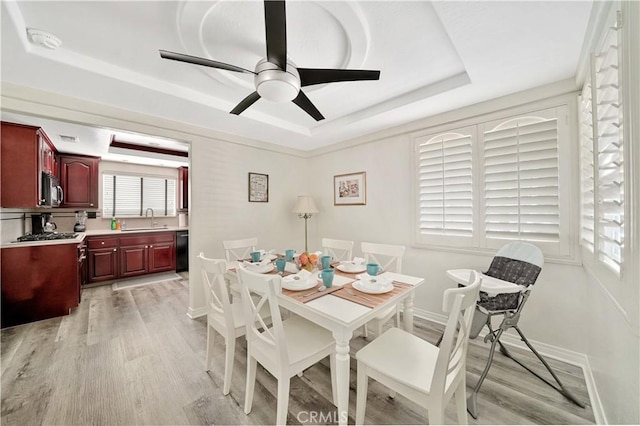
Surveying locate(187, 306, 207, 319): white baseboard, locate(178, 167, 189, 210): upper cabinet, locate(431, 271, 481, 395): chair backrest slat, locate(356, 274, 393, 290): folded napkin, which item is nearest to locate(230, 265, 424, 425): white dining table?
locate(356, 274, 393, 290): folded napkin

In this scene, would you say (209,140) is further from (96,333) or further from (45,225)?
(45,225)

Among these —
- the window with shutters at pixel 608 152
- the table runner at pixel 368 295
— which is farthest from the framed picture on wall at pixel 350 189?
the window with shutters at pixel 608 152

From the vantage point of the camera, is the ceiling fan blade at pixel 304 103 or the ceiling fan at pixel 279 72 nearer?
the ceiling fan at pixel 279 72

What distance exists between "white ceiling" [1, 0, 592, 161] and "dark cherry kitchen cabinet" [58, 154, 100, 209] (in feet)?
9.78

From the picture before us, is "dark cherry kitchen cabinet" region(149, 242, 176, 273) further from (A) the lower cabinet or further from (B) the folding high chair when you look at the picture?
(B) the folding high chair

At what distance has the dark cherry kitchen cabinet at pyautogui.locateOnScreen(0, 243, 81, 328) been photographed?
269 cm

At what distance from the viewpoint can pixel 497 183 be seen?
2.34 m

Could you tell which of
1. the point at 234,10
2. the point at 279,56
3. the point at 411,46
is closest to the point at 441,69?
the point at 411,46

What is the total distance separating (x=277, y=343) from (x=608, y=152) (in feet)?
6.53

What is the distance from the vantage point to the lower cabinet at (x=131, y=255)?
4.18 meters

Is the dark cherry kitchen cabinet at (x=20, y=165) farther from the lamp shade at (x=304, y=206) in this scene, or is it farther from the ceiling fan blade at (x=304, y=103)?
the ceiling fan blade at (x=304, y=103)

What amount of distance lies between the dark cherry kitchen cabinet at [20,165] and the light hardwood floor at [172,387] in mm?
1542

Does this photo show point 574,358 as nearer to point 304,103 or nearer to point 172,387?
point 304,103

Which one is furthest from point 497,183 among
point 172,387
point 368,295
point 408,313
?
point 172,387
